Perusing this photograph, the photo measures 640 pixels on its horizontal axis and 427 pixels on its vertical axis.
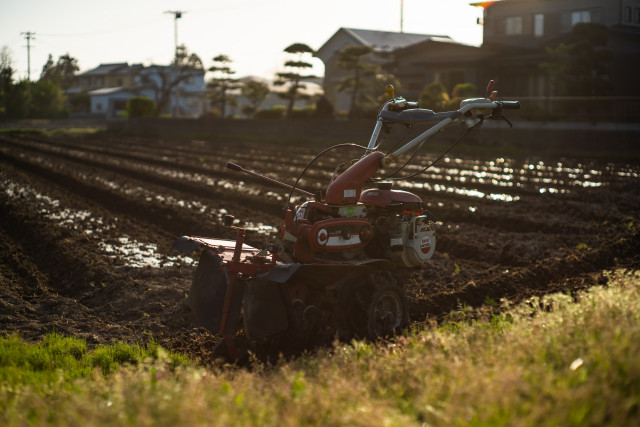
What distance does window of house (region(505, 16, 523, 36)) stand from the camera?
34969mm

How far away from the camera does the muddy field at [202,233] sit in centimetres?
691

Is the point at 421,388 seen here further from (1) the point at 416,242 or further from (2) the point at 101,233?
(2) the point at 101,233

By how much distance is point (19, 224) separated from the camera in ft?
37.2

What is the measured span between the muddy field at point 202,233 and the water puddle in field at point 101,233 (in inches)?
0.8

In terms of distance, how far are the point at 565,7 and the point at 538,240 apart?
26.3 meters

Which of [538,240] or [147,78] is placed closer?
[538,240]

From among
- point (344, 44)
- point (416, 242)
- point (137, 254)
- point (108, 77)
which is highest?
point (108, 77)

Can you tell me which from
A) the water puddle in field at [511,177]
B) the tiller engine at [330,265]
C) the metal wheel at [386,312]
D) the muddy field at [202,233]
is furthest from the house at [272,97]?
the metal wheel at [386,312]

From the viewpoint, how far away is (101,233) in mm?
10969

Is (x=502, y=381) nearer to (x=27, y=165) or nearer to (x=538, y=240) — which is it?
(x=538, y=240)

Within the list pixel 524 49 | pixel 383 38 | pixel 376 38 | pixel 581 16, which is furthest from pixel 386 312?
pixel 383 38

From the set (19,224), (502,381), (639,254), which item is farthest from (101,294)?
(639,254)

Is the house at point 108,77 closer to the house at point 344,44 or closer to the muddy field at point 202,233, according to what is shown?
the house at point 344,44

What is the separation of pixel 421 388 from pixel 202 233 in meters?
7.50
